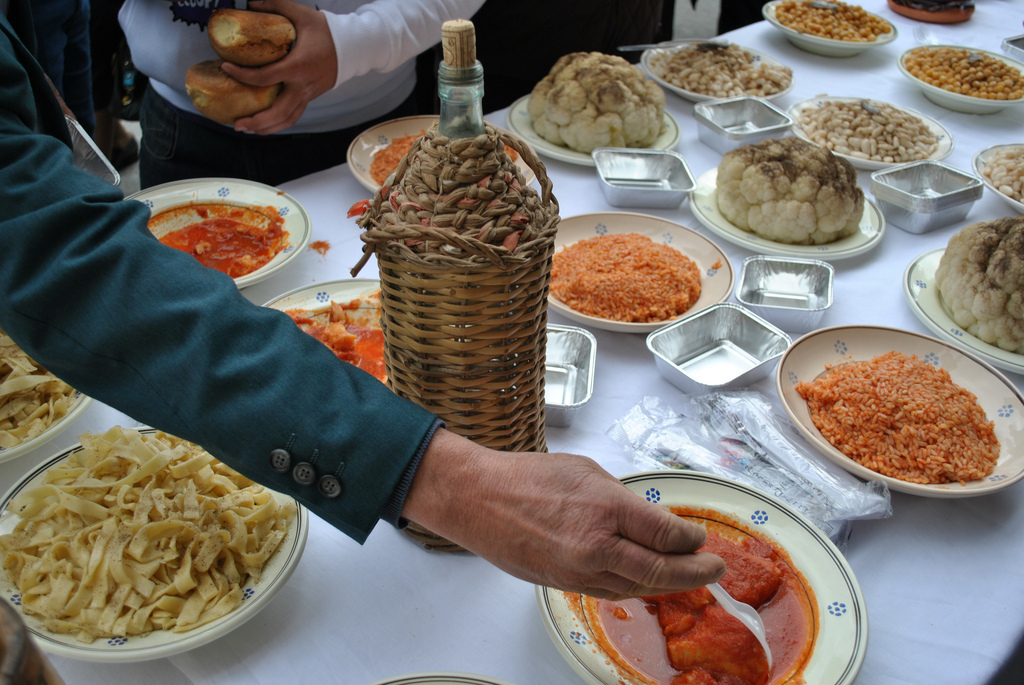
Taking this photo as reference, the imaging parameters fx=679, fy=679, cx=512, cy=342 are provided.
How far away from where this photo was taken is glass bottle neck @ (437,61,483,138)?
0.80 metres

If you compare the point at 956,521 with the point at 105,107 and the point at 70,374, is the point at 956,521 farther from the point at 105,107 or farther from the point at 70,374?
the point at 105,107

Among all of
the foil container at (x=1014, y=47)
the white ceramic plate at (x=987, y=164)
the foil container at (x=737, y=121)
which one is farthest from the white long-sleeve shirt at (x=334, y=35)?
the foil container at (x=1014, y=47)

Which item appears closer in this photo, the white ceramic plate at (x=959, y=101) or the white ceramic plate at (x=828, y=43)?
the white ceramic plate at (x=959, y=101)

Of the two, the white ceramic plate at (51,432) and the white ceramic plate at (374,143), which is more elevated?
the white ceramic plate at (51,432)

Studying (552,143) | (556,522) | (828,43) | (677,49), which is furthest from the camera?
(828,43)

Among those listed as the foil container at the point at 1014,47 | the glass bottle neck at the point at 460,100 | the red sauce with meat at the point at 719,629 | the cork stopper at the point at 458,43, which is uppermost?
the cork stopper at the point at 458,43

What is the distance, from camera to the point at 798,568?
998 mm

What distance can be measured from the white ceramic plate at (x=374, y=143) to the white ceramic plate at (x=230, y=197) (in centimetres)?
22

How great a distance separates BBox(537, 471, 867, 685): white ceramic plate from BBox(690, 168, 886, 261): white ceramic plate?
0.91 m

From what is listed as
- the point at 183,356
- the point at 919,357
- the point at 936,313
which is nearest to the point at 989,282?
the point at 936,313

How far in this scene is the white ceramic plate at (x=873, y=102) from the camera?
2145 millimetres

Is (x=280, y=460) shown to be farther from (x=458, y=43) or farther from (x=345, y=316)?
(x=345, y=316)

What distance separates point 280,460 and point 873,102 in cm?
249

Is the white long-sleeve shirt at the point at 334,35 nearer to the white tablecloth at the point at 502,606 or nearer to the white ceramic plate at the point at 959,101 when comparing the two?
the white tablecloth at the point at 502,606
